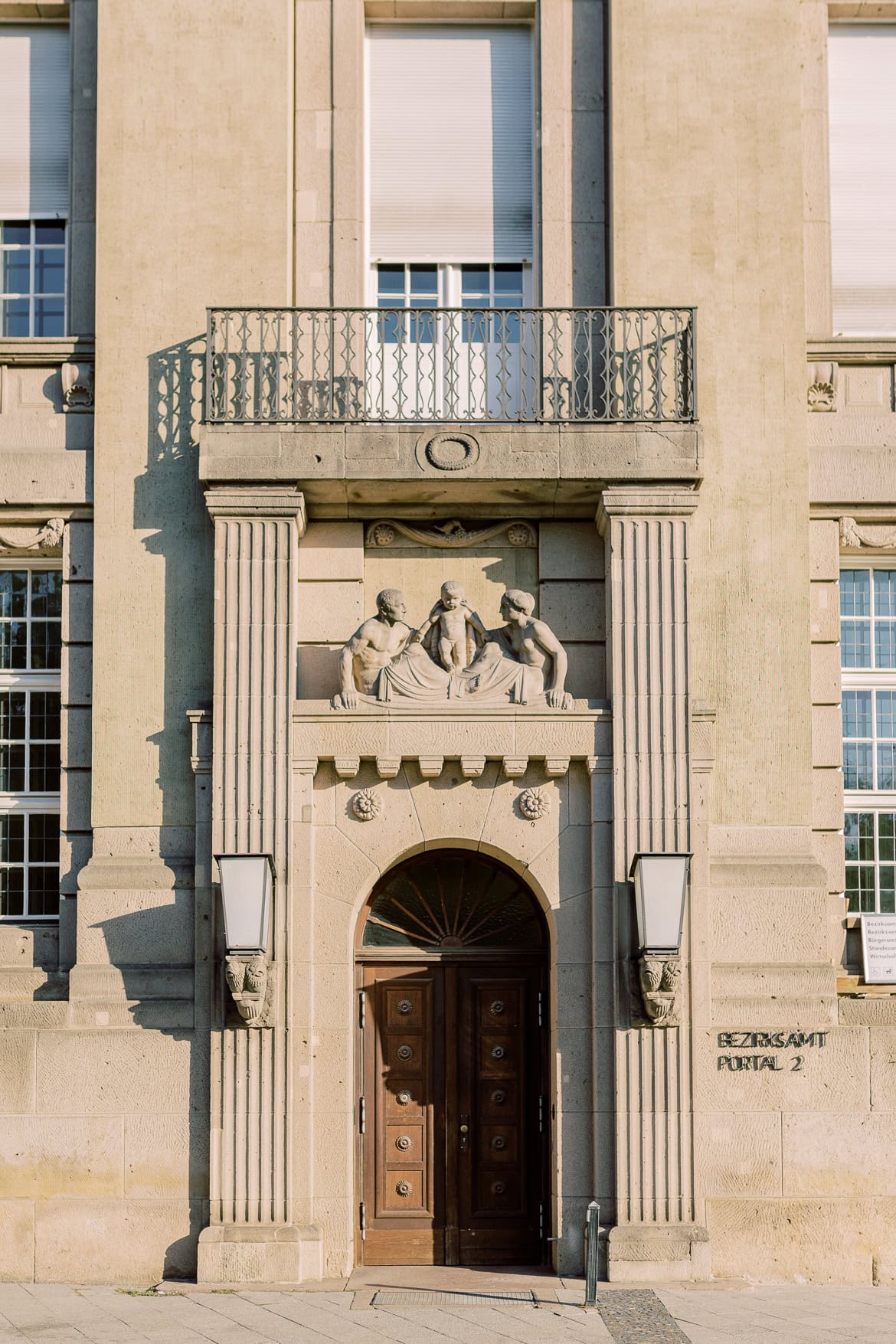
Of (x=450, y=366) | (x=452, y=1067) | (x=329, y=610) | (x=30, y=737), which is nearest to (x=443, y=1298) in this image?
(x=452, y=1067)

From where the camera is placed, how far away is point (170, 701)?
15.1m

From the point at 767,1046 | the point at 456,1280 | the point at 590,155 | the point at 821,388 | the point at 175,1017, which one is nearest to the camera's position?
the point at 456,1280

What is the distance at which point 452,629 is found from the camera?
1494 centimetres

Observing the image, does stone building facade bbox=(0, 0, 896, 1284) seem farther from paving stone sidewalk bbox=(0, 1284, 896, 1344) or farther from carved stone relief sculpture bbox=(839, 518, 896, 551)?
paving stone sidewalk bbox=(0, 1284, 896, 1344)

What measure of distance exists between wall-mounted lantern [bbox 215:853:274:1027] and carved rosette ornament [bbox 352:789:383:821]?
0.97 meters

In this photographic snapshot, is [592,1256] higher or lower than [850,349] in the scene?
lower

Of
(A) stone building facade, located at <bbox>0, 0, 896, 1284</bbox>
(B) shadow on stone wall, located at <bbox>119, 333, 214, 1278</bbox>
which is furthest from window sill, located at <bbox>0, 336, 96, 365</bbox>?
(B) shadow on stone wall, located at <bbox>119, 333, 214, 1278</bbox>

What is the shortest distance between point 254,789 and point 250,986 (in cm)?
163

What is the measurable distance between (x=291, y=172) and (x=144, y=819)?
5.98m

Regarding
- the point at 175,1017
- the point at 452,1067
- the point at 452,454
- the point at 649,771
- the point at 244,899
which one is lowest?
the point at 452,1067

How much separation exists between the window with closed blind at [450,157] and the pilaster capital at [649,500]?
270 centimetres

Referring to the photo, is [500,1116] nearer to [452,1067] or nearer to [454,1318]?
[452,1067]

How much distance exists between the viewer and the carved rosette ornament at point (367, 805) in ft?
48.2

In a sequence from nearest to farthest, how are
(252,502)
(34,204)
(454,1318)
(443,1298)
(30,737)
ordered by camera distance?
(454,1318), (443,1298), (252,502), (30,737), (34,204)
